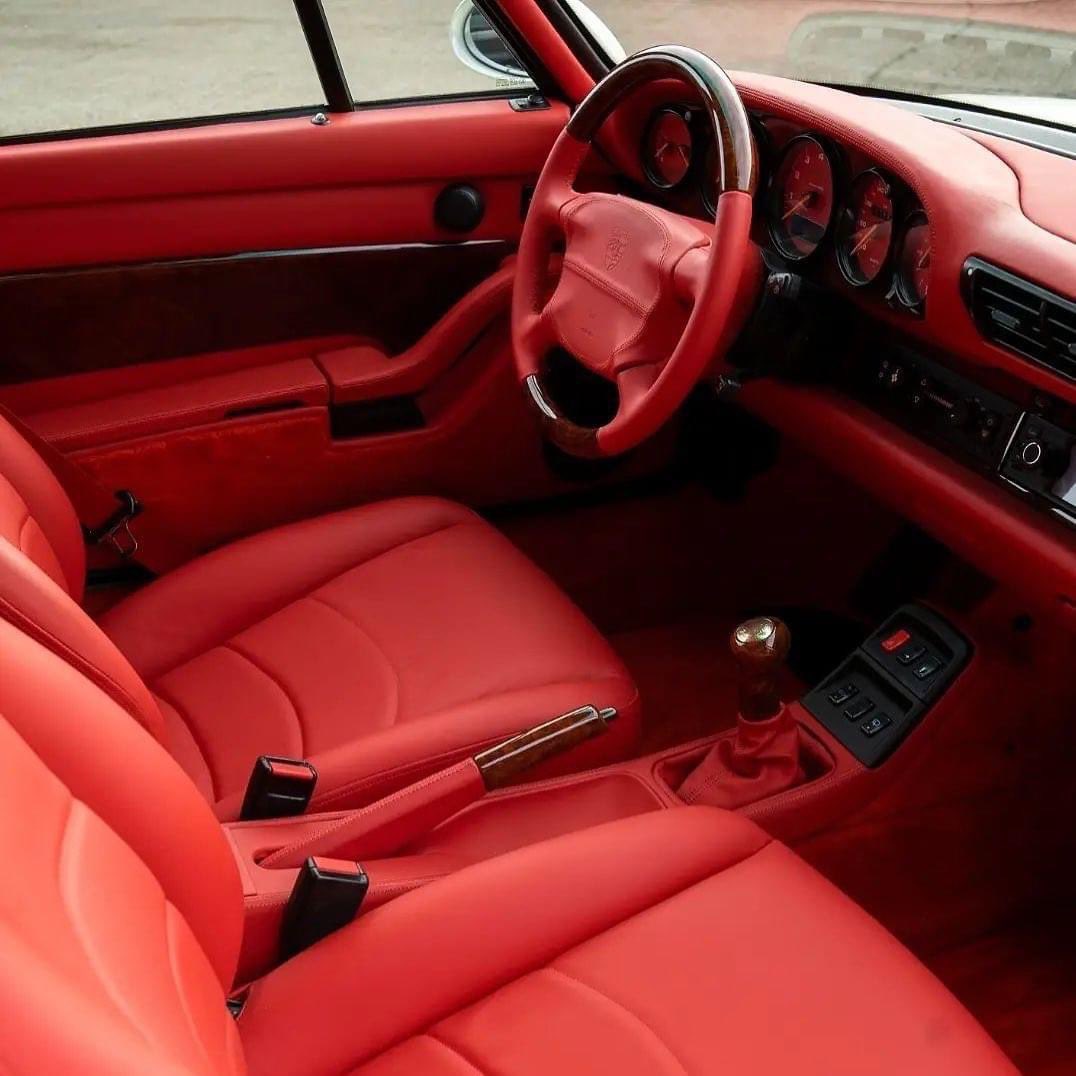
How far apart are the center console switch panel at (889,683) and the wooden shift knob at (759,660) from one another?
5.6 inches

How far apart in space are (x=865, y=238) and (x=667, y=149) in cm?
46

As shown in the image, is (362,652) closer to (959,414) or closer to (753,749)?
(753,749)

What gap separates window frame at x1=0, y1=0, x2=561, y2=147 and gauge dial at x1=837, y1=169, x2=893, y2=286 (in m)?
0.65

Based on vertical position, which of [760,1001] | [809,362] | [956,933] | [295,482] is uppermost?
[809,362]

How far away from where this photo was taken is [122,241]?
72.3 inches

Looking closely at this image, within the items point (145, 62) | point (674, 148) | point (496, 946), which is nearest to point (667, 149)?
point (674, 148)

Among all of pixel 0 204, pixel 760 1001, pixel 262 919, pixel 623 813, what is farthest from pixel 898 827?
pixel 0 204

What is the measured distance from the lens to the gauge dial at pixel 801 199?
154cm

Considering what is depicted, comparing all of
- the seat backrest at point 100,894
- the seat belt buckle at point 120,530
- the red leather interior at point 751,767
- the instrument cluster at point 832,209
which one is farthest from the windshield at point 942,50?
the seat backrest at point 100,894

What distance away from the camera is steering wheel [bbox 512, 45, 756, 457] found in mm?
1293

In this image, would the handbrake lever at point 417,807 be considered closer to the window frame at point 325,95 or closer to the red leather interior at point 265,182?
the red leather interior at point 265,182

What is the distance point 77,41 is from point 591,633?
2.78 m

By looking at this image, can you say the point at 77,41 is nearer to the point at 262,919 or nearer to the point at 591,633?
the point at 591,633

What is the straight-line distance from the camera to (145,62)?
304cm
